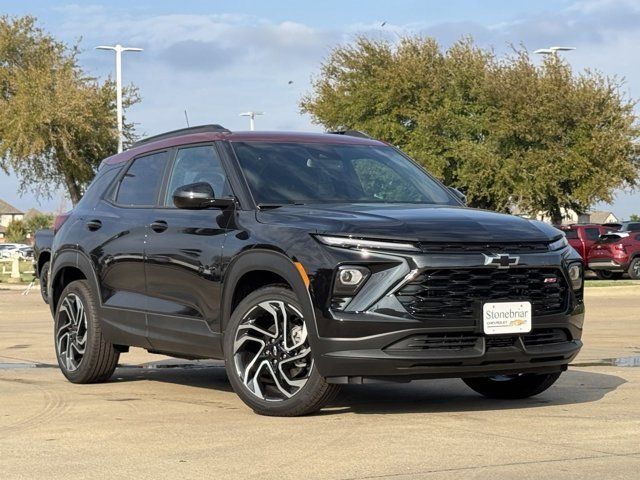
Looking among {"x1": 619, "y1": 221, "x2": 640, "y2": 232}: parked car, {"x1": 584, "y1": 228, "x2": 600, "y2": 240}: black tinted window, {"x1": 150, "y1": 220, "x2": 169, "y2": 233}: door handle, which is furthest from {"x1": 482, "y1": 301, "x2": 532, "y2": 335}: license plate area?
{"x1": 619, "y1": 221, "x2": 640, "y2": 232}: parked car

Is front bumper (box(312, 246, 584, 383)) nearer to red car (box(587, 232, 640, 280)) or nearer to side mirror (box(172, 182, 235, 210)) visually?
side mirror (box(172, 182, 235, 210))

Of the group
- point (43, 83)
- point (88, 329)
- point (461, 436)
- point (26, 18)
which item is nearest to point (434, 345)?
point (461, 436)

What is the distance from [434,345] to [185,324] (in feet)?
6.52

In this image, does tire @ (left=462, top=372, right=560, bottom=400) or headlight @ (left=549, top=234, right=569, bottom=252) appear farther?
tire @ (left=462, top=372, right=560, bottom=400)

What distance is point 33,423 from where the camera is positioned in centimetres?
770

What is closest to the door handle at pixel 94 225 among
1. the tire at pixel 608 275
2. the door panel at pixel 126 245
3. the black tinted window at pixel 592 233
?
the door panel at pixel 126 245

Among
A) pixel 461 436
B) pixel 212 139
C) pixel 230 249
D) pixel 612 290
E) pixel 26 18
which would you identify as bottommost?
pixel 612 290

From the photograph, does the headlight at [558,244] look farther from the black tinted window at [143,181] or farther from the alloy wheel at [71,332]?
the alloy wheel at [71,332]

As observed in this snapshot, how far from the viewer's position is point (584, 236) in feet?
113

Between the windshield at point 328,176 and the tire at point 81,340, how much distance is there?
1.97m

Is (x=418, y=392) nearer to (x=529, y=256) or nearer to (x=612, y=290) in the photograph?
(x=529, y=256)

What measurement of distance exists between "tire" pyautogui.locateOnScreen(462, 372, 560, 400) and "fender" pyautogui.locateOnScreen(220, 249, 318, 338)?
1.76 meters

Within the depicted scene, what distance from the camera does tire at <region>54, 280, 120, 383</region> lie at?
970 centimetres

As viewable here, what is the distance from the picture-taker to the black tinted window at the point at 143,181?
946 cm
